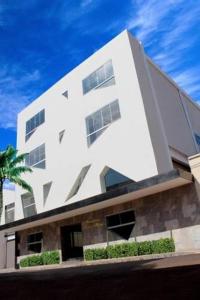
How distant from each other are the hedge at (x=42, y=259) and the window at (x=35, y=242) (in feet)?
2.33

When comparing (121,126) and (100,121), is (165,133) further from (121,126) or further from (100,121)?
(100,121)

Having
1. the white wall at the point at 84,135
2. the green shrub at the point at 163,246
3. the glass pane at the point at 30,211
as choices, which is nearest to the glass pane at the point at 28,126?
the white wall at the point at 84,135

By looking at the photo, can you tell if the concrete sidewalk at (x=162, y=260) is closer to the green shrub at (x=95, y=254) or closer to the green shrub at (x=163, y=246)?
the green shrub at (x=95, y=254)

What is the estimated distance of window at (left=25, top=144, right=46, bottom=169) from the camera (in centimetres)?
2542

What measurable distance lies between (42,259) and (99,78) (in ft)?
48.3

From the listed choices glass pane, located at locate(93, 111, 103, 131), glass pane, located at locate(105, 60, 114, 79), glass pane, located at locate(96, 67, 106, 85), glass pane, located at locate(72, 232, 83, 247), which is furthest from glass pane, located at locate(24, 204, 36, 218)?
glass pane, located at locate(105, 60, 114, 79)

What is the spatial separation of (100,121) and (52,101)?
24.9ft

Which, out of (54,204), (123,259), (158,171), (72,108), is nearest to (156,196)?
(158,171)

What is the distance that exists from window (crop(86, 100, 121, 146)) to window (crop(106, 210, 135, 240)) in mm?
6097

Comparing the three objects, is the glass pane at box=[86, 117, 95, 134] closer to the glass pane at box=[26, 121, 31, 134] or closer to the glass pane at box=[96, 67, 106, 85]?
the glass pane at box=[96, 67, 106, 85]

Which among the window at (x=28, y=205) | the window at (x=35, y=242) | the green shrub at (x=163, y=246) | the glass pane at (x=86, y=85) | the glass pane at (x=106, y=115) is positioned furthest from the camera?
the window at (x=28, y=205)

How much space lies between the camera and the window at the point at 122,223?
16.3 m

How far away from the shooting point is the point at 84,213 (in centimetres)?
1905

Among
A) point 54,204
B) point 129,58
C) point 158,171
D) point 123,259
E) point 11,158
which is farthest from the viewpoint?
point 11,158
